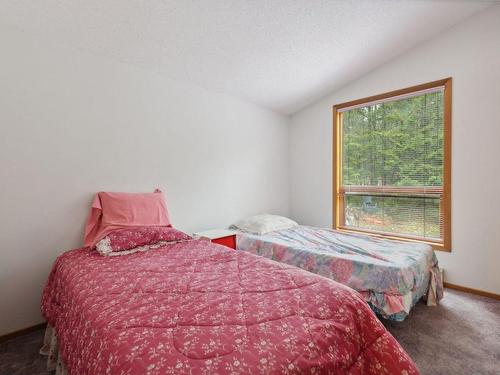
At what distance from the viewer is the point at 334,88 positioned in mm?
3559

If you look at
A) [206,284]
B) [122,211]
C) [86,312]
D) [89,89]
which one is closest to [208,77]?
[89,89]

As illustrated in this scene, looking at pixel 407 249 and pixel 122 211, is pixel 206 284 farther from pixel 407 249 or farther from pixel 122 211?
pixel 407 249

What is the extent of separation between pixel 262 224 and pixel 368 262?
4.55 feet

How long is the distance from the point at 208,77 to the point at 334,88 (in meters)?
1.75

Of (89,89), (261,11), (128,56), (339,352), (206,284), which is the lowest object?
(339,352)

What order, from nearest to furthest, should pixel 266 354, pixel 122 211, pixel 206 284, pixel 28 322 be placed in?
pixel 266 354
pixel 206 284
pixel 28 322
pixel 122 211

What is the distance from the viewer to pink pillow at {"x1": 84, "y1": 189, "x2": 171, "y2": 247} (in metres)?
2.20

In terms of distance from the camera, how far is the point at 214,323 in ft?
3.38

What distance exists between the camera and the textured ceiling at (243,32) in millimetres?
1936

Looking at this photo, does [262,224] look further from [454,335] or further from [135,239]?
[454,335]

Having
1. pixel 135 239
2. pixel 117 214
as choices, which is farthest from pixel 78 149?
pixel 135 239

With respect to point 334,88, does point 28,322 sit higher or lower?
lower

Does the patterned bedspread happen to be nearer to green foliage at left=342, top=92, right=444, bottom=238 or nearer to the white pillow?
the white pillow

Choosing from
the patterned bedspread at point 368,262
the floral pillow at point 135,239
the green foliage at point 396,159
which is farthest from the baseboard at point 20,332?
the green foliage at point 396,159
